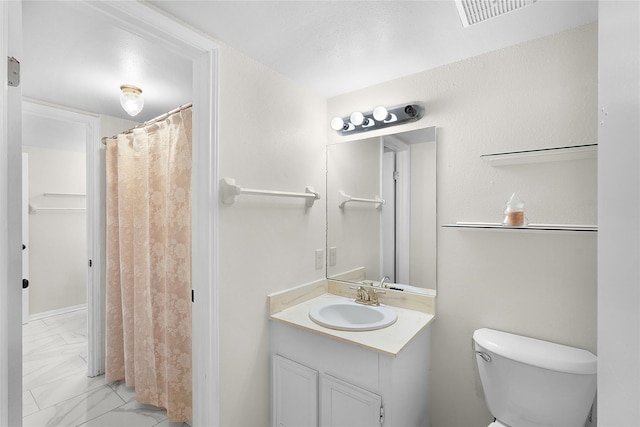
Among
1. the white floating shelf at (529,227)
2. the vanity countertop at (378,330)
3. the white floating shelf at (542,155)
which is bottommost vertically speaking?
the vanity countertop at (378,330)

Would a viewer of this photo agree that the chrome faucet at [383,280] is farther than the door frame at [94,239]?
No

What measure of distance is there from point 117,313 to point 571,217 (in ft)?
9.91

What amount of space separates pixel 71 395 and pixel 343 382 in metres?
2.14

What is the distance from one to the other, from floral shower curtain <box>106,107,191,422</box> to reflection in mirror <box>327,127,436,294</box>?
967 mm

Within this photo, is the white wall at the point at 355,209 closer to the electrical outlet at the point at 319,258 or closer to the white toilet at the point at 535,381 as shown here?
the electrical outlet at the point at 319,258

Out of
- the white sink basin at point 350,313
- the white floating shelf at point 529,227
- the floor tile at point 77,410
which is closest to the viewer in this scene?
the white floating shelf at point 529,227

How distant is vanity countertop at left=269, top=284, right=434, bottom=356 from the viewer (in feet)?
4.23

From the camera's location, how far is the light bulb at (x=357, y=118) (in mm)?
1858

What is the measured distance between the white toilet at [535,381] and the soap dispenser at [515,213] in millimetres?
551

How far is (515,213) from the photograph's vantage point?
1.35 meters

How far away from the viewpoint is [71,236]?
405 cm

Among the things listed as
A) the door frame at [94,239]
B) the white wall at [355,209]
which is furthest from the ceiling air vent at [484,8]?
the door frame at [94,239]

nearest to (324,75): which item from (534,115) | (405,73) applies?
(405,73)

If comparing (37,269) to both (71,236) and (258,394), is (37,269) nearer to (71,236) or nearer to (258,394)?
(71,236)
